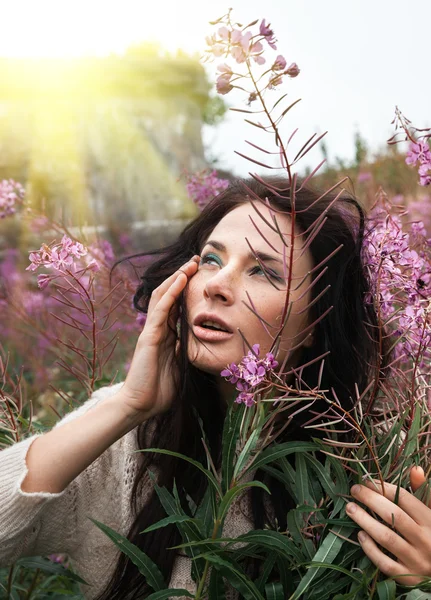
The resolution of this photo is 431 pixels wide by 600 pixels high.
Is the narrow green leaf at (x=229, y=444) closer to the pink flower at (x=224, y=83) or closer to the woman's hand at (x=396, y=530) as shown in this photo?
the woman's hand at (x=396, y=530)

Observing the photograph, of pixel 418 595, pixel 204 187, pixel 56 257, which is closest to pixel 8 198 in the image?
pixel 204 187

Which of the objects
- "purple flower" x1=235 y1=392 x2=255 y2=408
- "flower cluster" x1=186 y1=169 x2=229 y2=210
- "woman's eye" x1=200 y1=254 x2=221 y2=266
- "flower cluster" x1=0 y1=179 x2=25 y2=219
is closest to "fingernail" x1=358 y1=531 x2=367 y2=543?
"purple flower" x1=235 y1=392 x2=255 y2=408

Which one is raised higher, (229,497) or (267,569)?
(229,497)

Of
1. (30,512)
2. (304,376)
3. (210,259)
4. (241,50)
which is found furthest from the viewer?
(304,376)

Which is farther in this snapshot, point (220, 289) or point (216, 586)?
point (220, 289)

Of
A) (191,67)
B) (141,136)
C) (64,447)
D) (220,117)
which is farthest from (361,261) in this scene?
(220,117)

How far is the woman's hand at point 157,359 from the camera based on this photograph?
1.40 meters

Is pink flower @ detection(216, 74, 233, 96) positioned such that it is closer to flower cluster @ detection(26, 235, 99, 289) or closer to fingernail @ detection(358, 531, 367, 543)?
flower cluster @ detection(26, 235, 99, 289)

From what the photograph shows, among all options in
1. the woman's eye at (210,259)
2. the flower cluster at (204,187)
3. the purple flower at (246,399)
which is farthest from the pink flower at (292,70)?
the flower cluster at (204,187)

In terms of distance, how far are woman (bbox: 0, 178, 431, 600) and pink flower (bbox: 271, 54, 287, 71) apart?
12.6 inches

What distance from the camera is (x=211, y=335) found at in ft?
4.40

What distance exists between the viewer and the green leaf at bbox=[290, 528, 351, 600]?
3.64ft

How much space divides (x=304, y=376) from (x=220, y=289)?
44cm

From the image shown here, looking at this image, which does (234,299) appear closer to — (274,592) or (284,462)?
(284,462)
